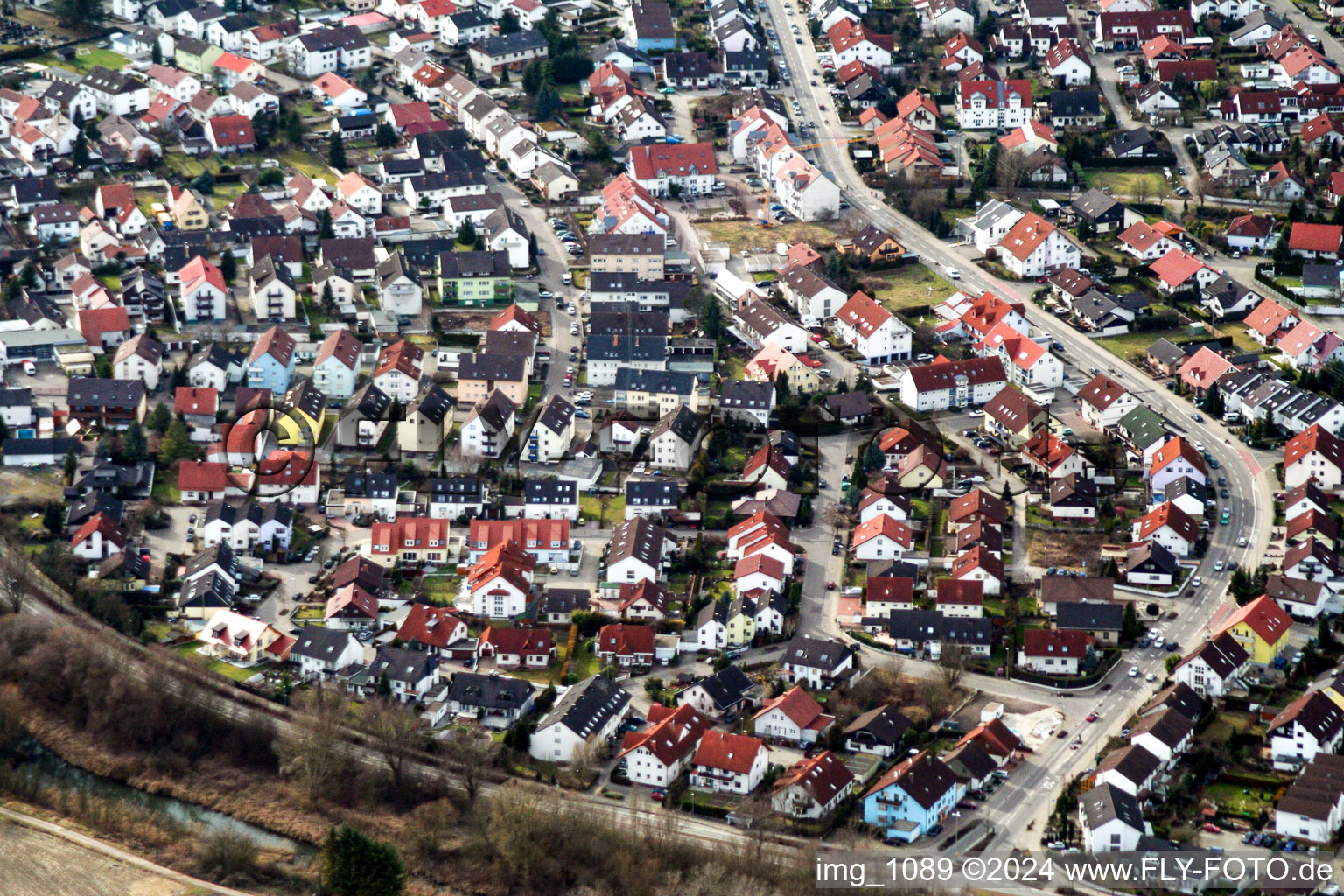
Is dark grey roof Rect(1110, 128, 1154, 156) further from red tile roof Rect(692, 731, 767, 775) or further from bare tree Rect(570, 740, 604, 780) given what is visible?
bare tree Rect(570, 740, 604, 780)

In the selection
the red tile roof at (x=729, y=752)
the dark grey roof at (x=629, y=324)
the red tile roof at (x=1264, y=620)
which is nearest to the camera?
the red tile roof at (x=729, y=752)

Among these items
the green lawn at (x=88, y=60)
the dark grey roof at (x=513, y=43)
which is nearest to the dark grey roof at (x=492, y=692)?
the dark grey roof at (x=513, y=43)

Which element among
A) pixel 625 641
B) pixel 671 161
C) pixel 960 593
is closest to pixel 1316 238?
pixel 671 161

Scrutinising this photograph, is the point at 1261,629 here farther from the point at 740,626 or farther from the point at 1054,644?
the point at 740,626

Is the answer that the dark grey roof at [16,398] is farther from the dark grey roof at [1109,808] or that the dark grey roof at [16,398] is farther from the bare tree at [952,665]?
the dark grey roof at [1109,808]

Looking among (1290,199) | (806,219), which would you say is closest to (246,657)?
(806,219)

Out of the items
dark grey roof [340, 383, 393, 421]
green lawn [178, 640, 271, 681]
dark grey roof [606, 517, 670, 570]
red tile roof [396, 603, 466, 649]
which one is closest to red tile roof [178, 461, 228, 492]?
dark grey roof [340, 383, 393, 421]

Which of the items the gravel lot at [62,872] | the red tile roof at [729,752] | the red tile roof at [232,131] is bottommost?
the gravel lot at [62,872]

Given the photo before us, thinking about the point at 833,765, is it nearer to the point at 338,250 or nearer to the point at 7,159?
the point at 338,250
